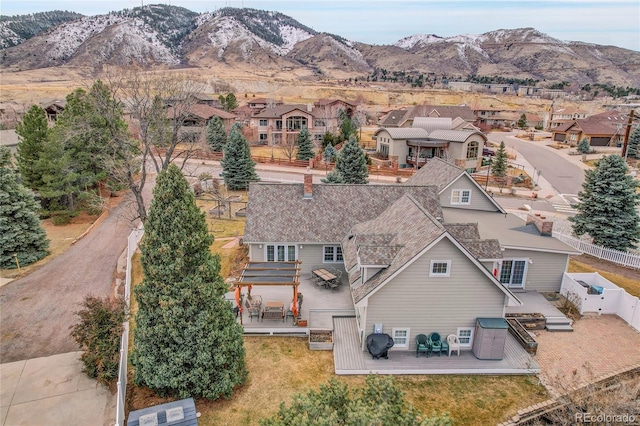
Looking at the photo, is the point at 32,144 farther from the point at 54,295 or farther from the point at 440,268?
the point at 440,268

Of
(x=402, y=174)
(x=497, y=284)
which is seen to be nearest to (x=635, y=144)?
(x=402, y=174)

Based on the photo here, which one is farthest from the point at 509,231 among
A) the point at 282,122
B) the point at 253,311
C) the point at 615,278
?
the point at 282,122

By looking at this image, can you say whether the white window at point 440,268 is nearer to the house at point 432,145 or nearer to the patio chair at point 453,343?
the patio chair at point 453,343

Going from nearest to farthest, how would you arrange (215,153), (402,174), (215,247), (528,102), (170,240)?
(170,240) → (215,247) → (402,174) → (215,153) → (528,102)

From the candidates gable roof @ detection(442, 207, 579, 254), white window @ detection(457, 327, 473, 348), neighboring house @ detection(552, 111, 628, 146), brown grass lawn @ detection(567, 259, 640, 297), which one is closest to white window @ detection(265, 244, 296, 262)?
gable roof @ detection(442, 207, 579, 254)

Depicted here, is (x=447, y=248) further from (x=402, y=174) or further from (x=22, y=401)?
(x=402, y=174)

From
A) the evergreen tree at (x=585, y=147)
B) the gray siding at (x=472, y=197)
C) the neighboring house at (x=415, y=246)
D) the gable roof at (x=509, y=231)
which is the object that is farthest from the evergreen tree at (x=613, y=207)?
the evergreen tree at (x=585, y=147)
